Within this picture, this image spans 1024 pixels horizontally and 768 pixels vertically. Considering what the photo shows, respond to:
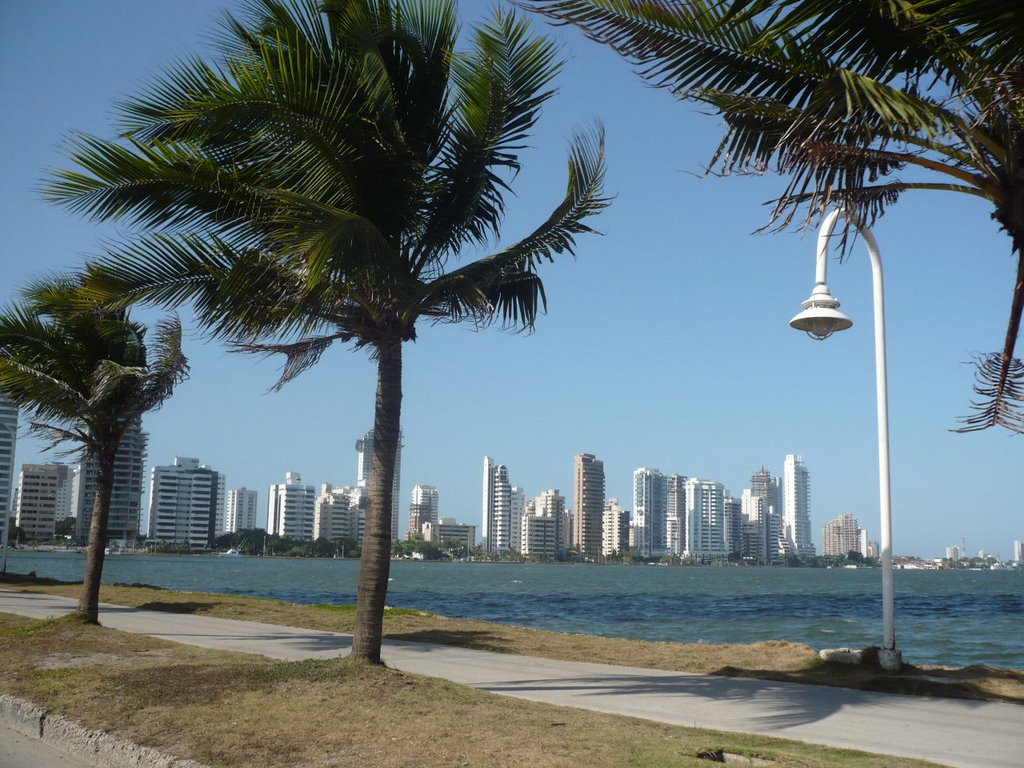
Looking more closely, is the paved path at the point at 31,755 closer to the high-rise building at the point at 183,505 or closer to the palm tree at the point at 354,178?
the palm tree at the point at 354,178

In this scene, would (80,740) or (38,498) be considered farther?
(38,498)

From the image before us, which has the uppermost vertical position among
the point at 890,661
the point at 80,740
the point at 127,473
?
the point at 127,473

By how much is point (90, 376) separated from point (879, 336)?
41.1ft

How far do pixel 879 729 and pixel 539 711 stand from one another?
2.94 meters

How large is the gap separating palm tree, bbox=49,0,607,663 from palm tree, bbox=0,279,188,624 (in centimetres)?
563

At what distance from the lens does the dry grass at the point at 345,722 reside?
6.13 metres

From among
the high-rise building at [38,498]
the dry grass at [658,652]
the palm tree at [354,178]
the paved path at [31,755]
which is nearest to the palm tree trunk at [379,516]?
the palm tree at [354,178]

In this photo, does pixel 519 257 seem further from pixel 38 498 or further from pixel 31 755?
pixel 38 498

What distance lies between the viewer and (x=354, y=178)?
9.05 m

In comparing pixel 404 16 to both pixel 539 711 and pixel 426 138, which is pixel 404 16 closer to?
pixel 426 138

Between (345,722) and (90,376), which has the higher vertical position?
(90,376)

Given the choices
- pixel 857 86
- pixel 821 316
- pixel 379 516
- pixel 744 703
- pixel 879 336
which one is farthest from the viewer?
pixel 879 336

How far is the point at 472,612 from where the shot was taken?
37375 mm

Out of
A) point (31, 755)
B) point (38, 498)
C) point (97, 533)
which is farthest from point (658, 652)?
point (38, 498)
